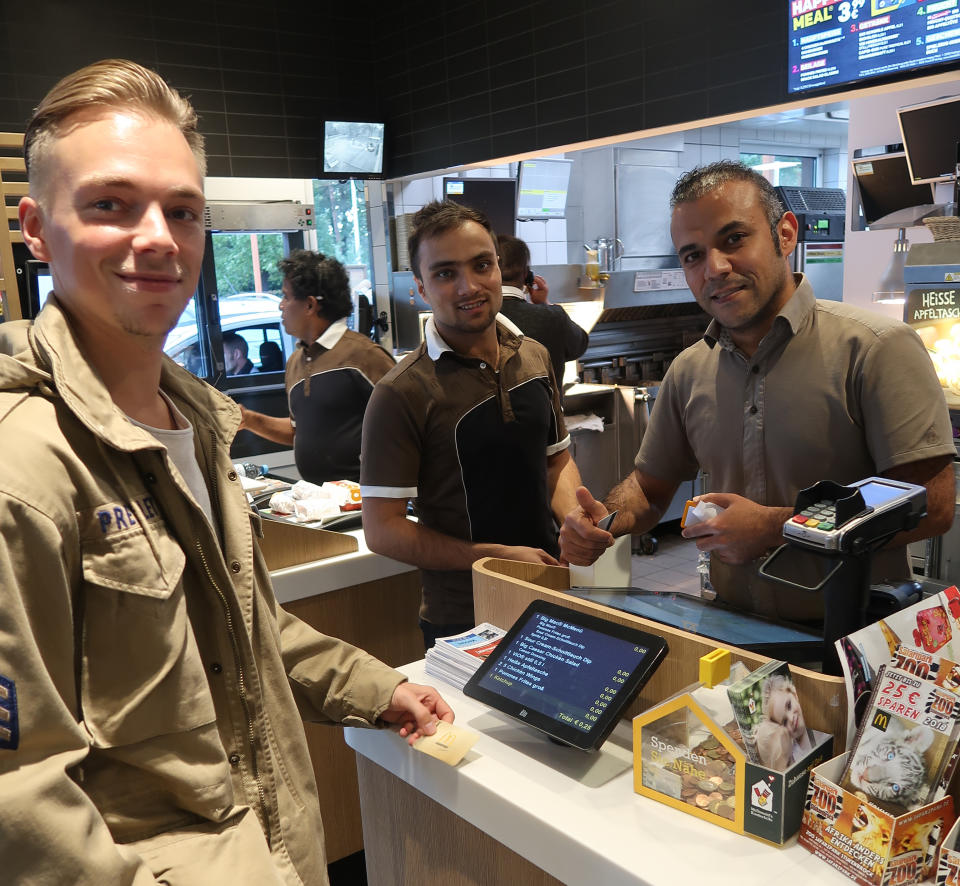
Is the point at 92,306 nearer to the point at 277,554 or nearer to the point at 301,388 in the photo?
the point at 277,554

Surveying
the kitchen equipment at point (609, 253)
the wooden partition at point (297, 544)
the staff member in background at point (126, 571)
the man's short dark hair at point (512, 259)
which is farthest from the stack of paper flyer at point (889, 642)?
the kitchen equipment at point (609, 253)

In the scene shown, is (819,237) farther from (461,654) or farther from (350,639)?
(461,654)

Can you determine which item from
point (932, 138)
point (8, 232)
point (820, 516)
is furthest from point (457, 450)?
point (932, 138)

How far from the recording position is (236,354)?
20.6 feet

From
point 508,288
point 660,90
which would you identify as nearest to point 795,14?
point 660,90

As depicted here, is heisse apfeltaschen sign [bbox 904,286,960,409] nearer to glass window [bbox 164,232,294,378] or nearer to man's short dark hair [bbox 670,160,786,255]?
man's short dark hair [bbox 670,160,786,255]

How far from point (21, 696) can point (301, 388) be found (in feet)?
9.45

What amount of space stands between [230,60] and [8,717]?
605 centimetres

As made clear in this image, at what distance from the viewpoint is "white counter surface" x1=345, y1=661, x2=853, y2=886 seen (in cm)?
114

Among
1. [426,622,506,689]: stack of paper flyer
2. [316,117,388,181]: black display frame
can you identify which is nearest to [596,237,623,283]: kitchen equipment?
[316,117,388,181]: black display frame

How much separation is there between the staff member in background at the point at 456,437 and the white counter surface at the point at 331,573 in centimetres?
44

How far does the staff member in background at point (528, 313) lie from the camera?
4.47 metres

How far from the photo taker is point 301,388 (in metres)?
3.69

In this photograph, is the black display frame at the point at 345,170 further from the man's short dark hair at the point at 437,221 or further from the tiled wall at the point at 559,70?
the man's short dark hair at the point at 437,221
